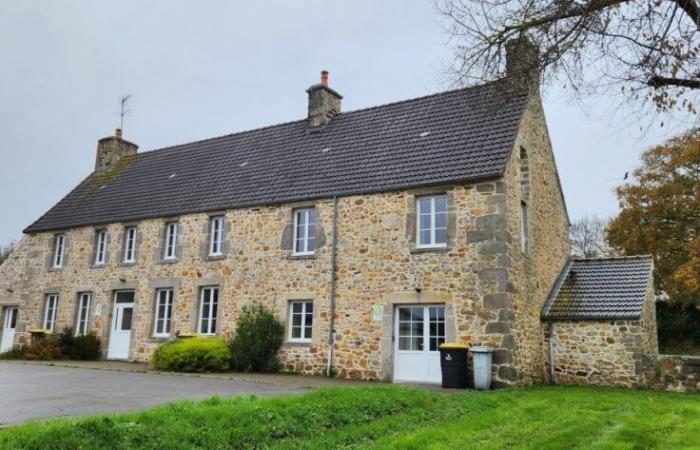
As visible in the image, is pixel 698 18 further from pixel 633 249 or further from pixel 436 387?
pixel 633 249

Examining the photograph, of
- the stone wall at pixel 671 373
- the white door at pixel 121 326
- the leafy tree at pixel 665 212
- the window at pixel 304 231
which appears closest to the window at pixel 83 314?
the white door at pixel 121 326

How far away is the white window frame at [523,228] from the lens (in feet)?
49.7

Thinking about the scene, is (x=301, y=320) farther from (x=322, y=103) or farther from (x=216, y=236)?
(x=322, y=103)

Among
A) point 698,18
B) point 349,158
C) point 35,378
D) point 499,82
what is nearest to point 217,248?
point 349,158

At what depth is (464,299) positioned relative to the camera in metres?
13.7

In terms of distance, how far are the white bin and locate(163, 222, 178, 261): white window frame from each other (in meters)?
10.5

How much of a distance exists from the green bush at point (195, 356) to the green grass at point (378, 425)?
6806 mm

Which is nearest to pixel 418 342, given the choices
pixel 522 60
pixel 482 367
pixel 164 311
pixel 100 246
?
pixel 482 367

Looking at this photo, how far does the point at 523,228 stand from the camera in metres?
15.7

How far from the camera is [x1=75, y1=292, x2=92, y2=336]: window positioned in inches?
817

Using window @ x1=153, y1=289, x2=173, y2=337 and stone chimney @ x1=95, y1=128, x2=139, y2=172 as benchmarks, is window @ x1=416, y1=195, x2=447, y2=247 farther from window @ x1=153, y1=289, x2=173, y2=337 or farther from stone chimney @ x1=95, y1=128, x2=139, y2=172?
stone chimney @ x1=95, y1=128, x2=139, y2=172

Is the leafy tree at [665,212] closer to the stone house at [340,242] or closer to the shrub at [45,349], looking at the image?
the stone house at [340,242]

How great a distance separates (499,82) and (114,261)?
53.8 feet

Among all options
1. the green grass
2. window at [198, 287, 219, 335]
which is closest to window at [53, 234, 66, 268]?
window at [198, 287, 219, 335]
